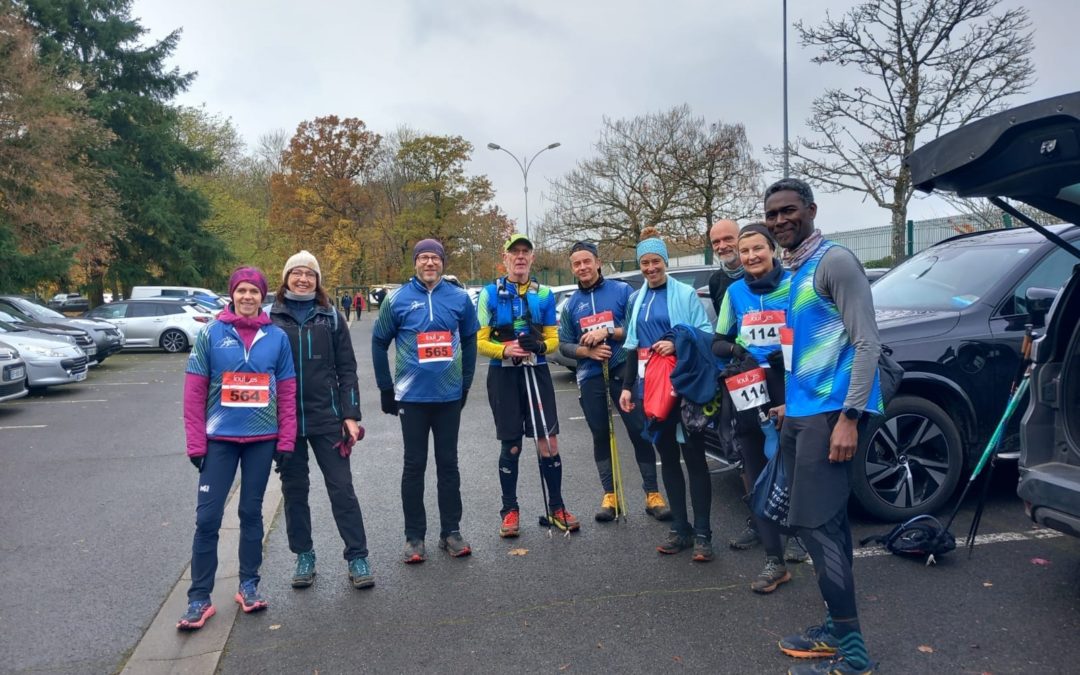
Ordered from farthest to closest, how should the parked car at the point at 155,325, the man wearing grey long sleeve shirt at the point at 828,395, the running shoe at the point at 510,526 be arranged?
1. the parked car at the point at 155,325
2. the running shoe at the point at 510,526
3. the man wearing grey long sleeve shirt at the point at 828,395

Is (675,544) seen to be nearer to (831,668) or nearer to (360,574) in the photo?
(831,668)

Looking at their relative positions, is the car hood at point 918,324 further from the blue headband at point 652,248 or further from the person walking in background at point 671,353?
the blue headband at point 652,248

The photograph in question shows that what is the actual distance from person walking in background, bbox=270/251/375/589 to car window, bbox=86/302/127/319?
22.4 meters

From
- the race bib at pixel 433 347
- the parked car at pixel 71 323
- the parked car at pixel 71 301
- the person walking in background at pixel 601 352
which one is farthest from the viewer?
the parked car at pixel 71 301

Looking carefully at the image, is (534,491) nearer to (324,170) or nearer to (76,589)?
(76,589)

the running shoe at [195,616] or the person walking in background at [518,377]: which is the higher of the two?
the person walking in background at [518,377]

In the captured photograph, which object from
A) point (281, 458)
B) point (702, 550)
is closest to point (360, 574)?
point (281, 458)

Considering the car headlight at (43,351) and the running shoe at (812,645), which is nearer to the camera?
the running shoe at (812,645)

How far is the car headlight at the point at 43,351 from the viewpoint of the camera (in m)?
13.7

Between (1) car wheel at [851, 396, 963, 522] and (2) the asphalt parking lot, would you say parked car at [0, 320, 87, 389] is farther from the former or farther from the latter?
(1) car wheel at [851, 396, 963, 522]

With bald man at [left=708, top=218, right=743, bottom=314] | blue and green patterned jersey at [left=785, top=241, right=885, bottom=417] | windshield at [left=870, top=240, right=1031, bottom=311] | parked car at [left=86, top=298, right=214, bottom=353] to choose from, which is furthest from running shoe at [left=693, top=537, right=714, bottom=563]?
parked car at [left=86, top=298, right=214, bottom=353]

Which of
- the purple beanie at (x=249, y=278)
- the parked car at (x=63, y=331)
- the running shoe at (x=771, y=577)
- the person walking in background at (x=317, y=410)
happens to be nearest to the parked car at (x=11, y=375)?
the parked car at (x=63, y=331)

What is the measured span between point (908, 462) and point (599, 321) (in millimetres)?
2174

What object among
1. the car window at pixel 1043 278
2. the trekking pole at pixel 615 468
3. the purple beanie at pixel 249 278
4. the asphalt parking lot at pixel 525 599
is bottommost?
the asphalt parking lot at pixel 525 599
